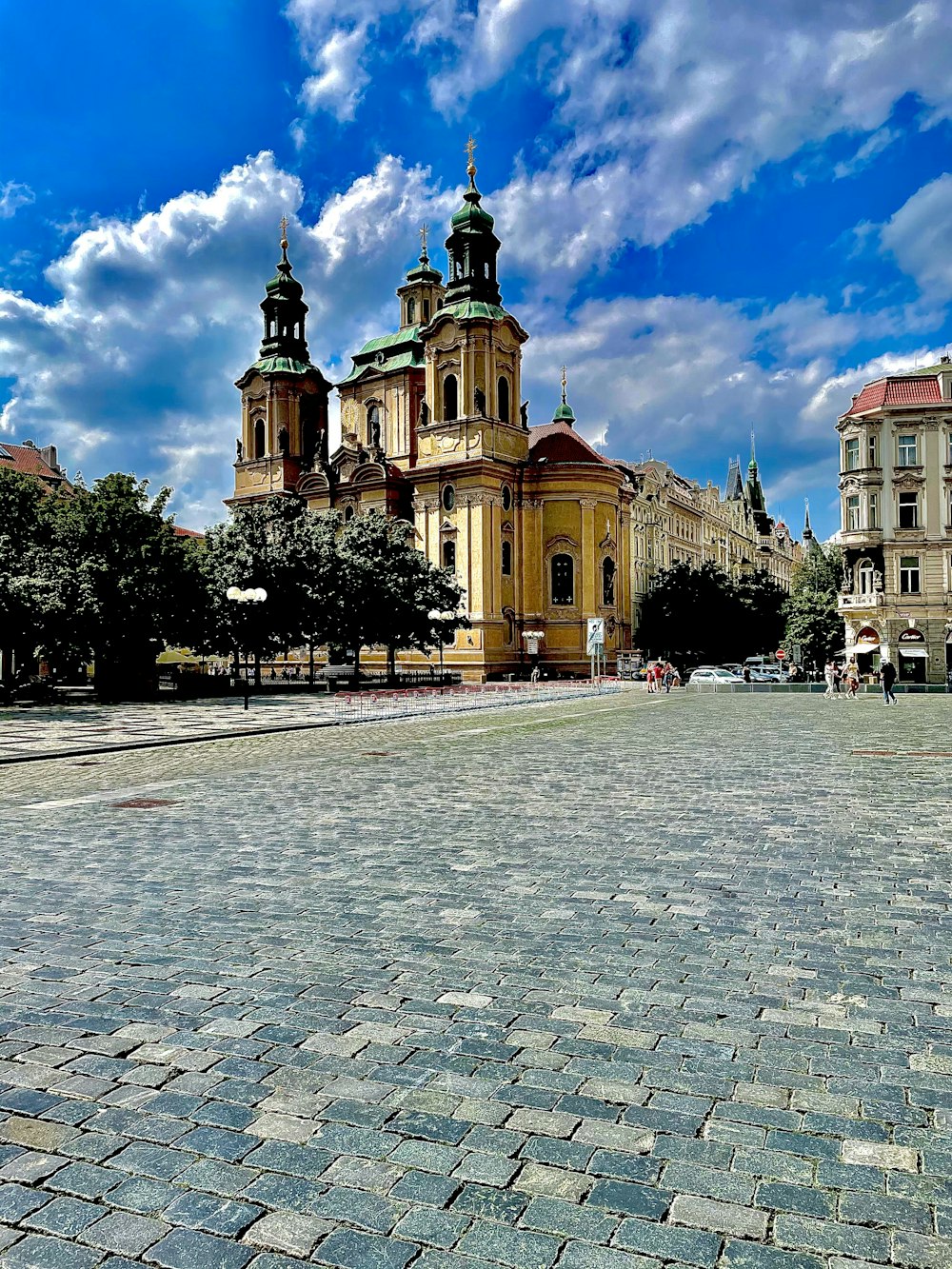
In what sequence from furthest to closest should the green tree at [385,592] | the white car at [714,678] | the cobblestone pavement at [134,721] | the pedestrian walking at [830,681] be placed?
the white car at [714,678] < the green tree at [385,592] < the pedestrian walking at [830,681] < the cobblestone pavement at [134,721]

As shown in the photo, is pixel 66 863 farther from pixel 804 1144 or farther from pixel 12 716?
pixel 12 716

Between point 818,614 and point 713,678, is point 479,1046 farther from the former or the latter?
point 818,614

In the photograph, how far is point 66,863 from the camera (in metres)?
8.11

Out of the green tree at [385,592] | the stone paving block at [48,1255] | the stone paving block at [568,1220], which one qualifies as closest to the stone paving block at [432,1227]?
the stone paving block at [568,1220]

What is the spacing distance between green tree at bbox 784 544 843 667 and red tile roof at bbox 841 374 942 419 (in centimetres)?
1577

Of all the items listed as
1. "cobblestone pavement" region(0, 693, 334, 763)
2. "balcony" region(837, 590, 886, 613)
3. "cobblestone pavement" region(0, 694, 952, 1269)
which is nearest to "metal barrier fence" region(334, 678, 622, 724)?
"cobblestone pavement" region(0, 693, 334, 763)

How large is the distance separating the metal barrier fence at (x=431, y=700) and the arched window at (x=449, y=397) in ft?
73.1

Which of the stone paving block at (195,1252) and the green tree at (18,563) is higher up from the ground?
the green tree at (18,563)

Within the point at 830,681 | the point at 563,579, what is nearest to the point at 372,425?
the point at 563,579

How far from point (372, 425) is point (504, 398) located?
15106mm

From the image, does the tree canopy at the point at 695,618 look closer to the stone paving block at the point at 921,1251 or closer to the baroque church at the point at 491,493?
the baroque church at the point at 491,493

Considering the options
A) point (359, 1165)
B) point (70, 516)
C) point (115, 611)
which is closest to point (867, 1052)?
point (359, 1165)

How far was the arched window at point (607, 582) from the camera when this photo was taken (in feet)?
226

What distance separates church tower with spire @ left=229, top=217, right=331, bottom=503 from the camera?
3159 inches
